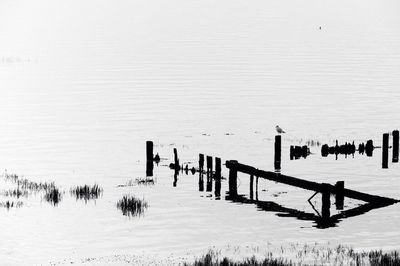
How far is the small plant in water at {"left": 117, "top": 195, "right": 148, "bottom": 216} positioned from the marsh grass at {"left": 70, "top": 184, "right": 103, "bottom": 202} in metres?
2.06

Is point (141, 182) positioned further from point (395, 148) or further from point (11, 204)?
point (395, 148)

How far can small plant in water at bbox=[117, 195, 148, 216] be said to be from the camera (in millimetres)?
42156

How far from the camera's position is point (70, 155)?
6700 cm

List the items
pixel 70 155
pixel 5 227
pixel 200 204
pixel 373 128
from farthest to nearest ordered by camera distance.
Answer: pixel 373 128
pixel 70 155
pixel 200 204
pixel 5 227

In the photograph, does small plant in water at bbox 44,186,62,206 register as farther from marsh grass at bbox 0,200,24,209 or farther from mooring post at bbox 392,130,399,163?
mooring post at bbox 392,130,399,163

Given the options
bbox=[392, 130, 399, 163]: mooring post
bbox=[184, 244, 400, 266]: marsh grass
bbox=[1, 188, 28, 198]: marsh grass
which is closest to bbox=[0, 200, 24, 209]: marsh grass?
bbox=[1, 188, 28, 198]: marsh grass

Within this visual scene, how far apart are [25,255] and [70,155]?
3366 centimetres

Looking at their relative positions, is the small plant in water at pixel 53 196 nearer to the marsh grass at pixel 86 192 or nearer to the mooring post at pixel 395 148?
the marsh grass at pixel 86 192

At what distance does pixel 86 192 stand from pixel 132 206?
438cm

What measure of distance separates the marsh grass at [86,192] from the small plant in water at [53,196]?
0.77 m

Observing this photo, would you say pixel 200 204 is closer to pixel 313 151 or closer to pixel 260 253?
pixel 260 253

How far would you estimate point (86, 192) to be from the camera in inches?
1859

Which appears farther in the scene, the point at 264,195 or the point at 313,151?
the point at 313,151

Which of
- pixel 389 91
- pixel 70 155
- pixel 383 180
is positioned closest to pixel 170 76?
pixel 389 91
